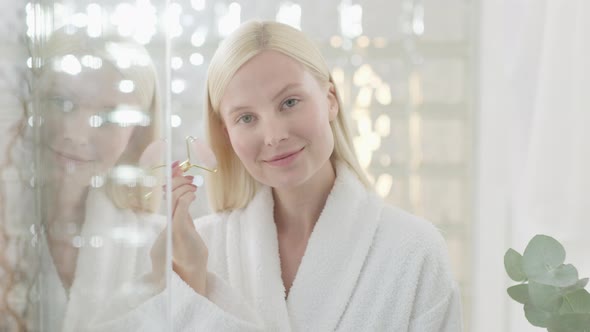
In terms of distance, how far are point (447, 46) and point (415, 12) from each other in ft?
0.20

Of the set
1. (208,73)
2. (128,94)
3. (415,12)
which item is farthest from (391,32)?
(128,94)

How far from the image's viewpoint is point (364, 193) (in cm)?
78

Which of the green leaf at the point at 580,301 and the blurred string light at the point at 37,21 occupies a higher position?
the blurred string light at the point at 37,21

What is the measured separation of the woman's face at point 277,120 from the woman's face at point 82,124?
12.9 inches

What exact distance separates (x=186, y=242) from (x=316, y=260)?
0.15 m

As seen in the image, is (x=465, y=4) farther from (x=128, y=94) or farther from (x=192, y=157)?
(x=128, y=94)

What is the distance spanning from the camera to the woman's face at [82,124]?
1.22 ft

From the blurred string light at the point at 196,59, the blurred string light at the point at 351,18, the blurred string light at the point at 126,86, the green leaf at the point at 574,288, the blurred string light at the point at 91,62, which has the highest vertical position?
the blurred string light at the point at 351,18

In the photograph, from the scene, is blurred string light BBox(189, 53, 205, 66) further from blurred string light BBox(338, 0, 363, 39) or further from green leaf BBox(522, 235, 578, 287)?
green leaf BBox(522, 235, 578, 287)

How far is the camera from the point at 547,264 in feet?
2.49

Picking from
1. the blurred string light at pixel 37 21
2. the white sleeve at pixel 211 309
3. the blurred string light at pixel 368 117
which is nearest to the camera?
the blurred string light at pixel 37 21

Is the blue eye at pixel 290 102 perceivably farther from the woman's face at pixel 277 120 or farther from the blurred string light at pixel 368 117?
the blurred string light at pixel 368 117

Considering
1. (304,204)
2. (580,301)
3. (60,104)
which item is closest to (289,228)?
(304,204)

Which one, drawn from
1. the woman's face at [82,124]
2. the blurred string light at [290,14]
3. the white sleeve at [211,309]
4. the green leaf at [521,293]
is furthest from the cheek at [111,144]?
the green leaf at [521,293]
